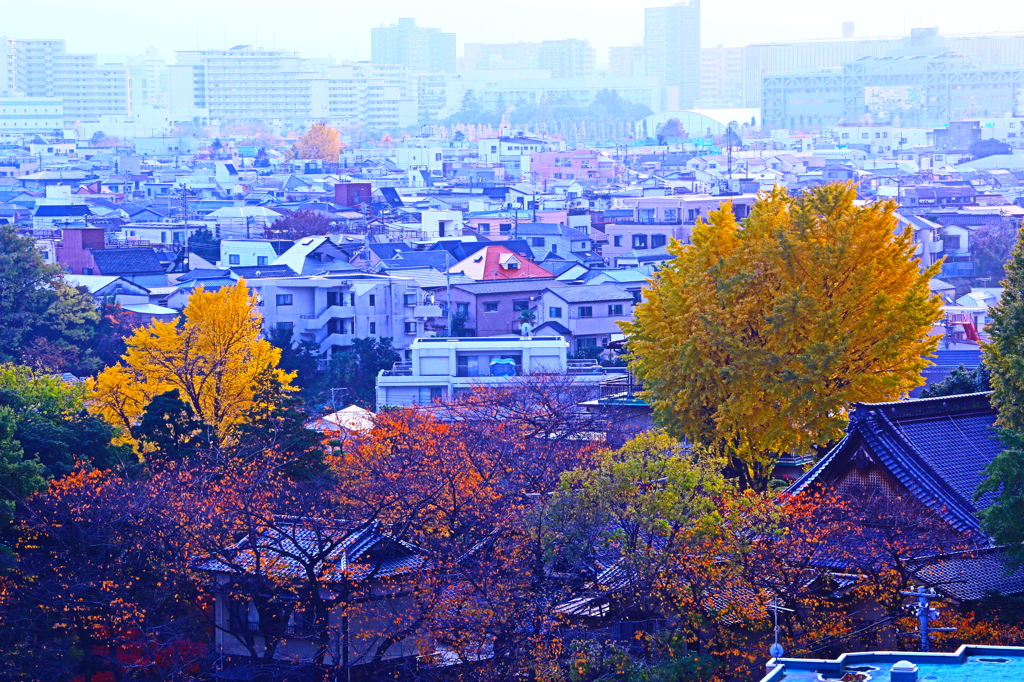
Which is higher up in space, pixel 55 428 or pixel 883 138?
pixel 883 138

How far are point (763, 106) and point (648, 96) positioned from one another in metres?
20.2

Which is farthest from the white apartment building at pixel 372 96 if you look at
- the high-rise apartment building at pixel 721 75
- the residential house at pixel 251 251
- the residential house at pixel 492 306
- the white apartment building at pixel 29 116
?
the residential house at pixel 492 306

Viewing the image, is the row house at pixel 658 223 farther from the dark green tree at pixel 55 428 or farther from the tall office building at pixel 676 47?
the tall office building at pixel 676 47

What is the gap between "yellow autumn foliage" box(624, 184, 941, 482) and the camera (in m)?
10.8

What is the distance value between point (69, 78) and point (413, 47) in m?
34.8

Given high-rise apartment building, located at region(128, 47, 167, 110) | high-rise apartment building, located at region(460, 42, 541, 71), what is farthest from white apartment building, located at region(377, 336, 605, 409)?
high-rise apartment building, located at region(460, 42, 541, 71)

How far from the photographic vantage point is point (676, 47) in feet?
385

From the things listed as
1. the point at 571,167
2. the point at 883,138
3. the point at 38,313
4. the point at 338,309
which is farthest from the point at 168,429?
the point at 883,138

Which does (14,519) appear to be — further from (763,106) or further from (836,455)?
(763,106)

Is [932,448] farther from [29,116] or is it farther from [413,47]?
[413,47]

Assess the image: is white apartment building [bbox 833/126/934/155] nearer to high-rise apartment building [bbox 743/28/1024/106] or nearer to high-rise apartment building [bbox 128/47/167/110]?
high-rise apartment building [bbox 743/28/1024/106]

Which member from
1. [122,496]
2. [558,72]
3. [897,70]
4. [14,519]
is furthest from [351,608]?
[558,72]

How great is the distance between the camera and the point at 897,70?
84.4 m

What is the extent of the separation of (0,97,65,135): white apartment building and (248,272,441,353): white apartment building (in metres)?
67.2
